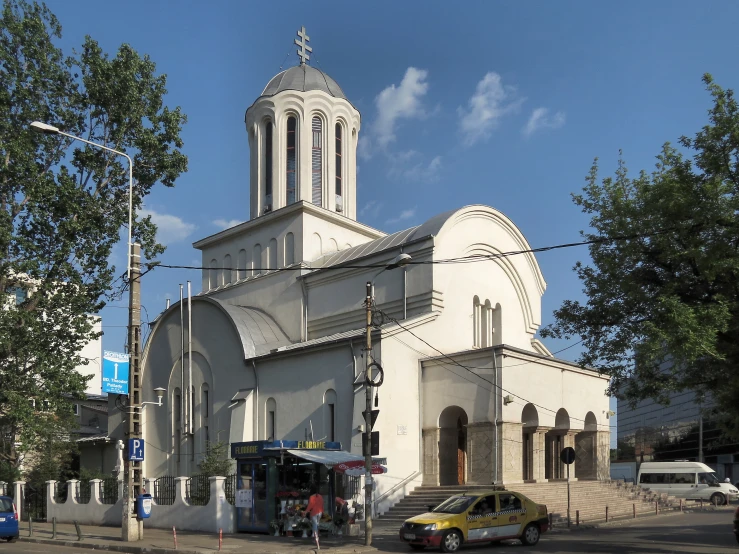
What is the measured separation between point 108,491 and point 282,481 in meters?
9.93

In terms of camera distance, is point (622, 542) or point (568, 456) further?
point (568, 456)

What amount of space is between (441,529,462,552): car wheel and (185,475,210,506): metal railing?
407 inches

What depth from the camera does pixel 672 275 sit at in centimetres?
1786

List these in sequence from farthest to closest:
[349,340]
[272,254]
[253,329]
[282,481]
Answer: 1. [272,254]
2. [253,329]
3. [349,340]
4. [282,481]

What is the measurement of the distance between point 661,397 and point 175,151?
1736 centimetres

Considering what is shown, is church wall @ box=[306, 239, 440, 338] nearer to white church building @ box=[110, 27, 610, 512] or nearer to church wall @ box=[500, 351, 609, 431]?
white church building @ box=[110, 27, 610, 512]

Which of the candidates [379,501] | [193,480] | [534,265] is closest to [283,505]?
[379,501]

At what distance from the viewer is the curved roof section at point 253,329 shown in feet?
108

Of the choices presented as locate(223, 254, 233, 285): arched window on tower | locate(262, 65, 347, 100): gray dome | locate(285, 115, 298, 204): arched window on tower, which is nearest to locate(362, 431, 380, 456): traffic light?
locate(285, 115, 298, 204): arched window on tower

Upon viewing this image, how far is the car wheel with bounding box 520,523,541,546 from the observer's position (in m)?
19.9

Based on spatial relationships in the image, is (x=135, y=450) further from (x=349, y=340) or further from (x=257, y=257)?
(x=257, y=257)

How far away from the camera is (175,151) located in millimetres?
26734

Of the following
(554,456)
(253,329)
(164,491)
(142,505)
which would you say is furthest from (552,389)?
(142,505)

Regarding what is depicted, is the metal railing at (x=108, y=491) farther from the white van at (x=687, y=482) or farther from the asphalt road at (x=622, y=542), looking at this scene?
the white van at (x=687, y=482)
